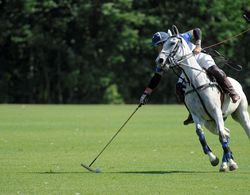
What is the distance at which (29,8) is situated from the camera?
174 feet

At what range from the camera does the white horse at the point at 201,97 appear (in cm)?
1523

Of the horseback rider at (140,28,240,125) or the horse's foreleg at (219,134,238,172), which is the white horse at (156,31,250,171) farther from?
the horseback rider at (140,28,240,125)

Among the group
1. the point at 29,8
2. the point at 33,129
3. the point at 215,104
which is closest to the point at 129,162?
the point at 215,104

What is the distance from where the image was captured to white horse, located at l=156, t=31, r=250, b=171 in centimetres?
1523

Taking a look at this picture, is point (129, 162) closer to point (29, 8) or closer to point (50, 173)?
point (50, 173)

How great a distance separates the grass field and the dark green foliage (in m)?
22.5

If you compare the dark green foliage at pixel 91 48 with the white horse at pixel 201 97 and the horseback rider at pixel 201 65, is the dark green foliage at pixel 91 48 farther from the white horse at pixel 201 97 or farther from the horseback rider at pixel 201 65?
the white horse at pixel 201 97

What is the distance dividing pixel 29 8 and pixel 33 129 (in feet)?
85.9

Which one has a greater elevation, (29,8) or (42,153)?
(42,153)

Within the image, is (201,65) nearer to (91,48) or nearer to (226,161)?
(226,161)

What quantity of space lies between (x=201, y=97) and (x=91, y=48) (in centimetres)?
3979

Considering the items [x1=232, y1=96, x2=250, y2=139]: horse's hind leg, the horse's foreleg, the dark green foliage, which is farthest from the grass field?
the dark green foliage

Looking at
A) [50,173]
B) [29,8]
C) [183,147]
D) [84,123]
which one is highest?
[50,173]

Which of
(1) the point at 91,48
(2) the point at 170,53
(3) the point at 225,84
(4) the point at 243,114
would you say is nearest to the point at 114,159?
(4) the point at 243,114
